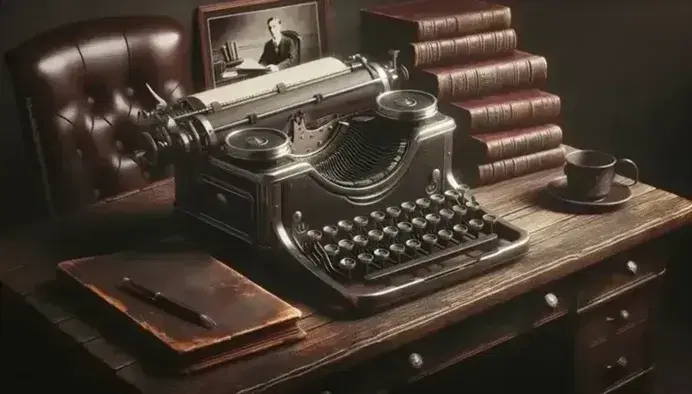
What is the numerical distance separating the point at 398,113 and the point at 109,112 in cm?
67

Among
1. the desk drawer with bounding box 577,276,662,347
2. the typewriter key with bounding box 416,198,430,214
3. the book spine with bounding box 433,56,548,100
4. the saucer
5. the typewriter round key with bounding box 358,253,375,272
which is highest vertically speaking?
the book spine with bounding box 433,56,548,100

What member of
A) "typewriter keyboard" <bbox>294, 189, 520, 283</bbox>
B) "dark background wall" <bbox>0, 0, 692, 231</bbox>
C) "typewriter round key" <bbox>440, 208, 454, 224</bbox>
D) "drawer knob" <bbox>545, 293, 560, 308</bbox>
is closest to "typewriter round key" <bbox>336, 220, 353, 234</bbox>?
"typewriter keyboard" <bbox>294, 189, 520, 283</bbox>

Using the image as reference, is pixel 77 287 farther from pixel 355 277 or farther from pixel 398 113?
pixel 398 113

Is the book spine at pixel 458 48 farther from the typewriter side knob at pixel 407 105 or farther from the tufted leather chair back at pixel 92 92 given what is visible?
the tufted leather chair back at pixel 92 92

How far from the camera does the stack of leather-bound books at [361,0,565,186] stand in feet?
7.89

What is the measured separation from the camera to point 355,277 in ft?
6.25

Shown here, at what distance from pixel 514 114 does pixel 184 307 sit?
1.11 m

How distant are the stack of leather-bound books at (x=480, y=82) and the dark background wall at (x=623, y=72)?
55 cm

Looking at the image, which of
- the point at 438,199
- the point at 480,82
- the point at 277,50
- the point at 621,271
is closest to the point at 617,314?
the point at 621,271

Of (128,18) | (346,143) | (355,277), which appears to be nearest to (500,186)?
(346,143)

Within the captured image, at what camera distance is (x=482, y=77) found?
2.46m

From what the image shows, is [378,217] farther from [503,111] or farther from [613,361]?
[613,361]

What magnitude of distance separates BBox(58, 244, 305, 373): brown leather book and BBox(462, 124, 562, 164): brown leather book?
79 centimetres

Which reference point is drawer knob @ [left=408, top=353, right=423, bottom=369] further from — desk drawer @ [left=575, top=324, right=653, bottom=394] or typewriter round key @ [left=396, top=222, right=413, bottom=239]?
desk drawer @ [left=575, top=324, right=653, bottom=394]
